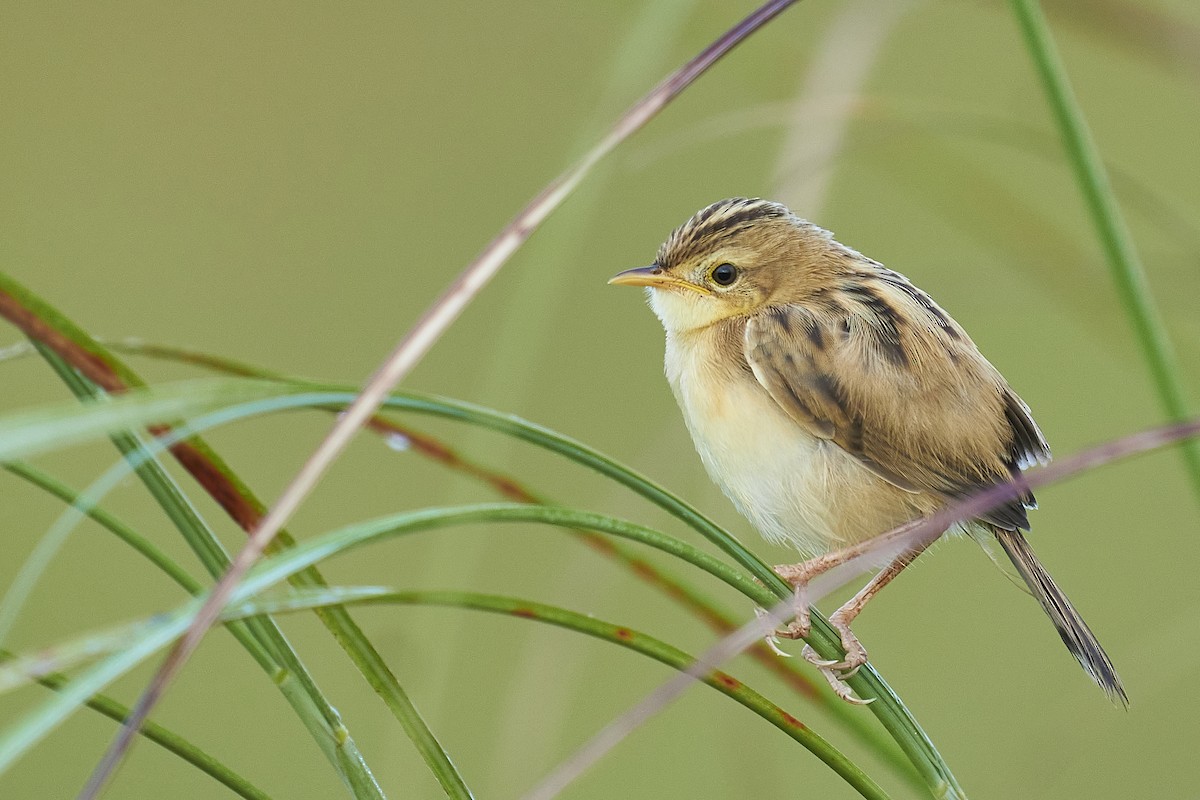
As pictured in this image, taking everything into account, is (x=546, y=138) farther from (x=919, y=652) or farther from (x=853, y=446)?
(x=853, y=446)

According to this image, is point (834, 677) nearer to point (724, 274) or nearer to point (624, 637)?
point (624, 637)

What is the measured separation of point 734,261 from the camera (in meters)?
2.40

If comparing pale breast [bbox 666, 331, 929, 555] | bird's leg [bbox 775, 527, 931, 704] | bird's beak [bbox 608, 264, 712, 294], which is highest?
bird's beak [bbox 608, 264, 712, 294]

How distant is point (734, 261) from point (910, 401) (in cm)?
54

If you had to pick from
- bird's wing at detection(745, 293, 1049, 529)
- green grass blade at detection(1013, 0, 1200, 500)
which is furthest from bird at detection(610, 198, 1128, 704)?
green grass blade at detection(1013, 0, 1200, 500)

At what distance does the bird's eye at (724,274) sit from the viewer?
95.1 inches

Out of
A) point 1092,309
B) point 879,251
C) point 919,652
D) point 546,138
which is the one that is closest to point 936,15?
point 879,251

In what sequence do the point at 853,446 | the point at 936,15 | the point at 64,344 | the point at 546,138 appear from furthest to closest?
1. the point at 546,138
2. the point at 936,15
3. the point at 853,446
4. the point at 64,344

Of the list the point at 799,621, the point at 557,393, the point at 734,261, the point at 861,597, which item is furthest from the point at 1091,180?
the point at 557,393

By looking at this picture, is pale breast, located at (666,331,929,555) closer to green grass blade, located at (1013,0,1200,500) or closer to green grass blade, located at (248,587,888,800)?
green grass blade, located at (248,587,888,800)

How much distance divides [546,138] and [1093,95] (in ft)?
8.81

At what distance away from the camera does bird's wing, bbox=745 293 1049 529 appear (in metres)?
1.98

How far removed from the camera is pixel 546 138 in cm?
634

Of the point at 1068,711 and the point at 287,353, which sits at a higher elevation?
the point at 287,353
